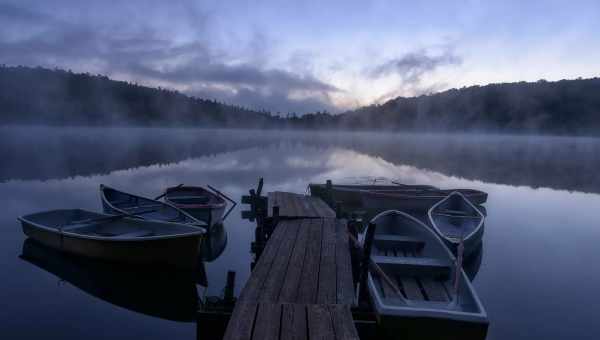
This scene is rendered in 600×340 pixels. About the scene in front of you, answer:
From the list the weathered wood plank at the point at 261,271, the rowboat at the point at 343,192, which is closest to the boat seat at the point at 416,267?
the weathered wood plank at the point at 261,271

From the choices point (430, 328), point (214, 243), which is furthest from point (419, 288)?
point (214, 243)

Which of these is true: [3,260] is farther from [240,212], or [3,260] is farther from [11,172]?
[11,172]

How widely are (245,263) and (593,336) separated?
8925 mm

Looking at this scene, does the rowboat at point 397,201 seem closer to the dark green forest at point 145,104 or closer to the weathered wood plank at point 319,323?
the weathered wood plank at point 319,323

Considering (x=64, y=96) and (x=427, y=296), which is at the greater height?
(x=64, y=96)

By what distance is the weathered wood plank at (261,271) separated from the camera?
19.7ft

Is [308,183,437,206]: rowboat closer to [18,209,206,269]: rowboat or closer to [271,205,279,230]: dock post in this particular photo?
[271,205,279,230]: dock post

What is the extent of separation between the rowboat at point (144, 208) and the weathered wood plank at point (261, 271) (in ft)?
12.9

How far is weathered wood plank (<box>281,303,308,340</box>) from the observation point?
477cm

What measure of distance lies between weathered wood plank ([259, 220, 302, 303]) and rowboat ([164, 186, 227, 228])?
3.86 meters

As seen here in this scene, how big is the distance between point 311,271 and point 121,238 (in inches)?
218

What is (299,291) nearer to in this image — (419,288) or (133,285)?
(419,288)

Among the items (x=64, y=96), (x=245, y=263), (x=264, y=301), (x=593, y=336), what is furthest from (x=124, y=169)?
(x=64, y=96)

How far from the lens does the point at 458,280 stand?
22.5 ft
